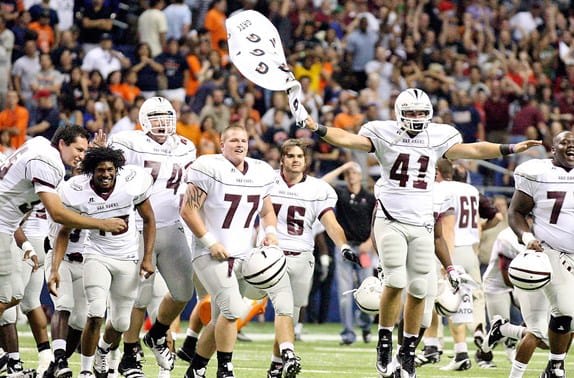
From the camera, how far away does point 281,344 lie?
902 cm

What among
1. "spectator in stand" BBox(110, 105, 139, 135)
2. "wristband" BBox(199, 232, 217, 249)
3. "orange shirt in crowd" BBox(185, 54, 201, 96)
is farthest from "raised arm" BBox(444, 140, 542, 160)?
"orange shirt in crowd" BBox(185, 54, 201, 96)

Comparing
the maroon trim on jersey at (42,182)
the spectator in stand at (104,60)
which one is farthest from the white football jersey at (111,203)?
the spectator in stand at (104,60)

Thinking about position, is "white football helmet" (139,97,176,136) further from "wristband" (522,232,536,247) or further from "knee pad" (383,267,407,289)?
"wristband" (522,232,536,247)

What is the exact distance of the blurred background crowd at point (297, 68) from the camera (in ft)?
53.1

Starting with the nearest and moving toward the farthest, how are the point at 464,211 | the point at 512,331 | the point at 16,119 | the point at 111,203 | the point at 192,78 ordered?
the point at 111,203 < the point at 512,331 < the point at 464,211 < the point at 16,119 < the point at 192,78

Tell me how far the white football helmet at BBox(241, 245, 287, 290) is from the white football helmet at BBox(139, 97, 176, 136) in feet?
4.44

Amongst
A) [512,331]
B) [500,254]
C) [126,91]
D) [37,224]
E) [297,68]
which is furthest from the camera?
[297,68]

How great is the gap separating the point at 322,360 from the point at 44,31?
769cm

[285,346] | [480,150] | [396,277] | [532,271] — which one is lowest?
[285,346]

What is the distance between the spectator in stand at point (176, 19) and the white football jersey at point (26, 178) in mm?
9792

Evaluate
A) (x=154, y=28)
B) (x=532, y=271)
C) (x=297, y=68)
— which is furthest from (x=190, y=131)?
(x=532, y=271)

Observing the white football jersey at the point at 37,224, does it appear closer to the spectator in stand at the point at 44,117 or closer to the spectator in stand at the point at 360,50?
the spectator in stand at the point at 44,117

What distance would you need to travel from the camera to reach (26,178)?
28.4 feet

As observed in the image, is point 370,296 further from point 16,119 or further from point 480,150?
point 16,119
